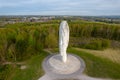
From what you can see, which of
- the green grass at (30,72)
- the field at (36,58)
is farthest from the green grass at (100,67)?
the green grass at (30,72)

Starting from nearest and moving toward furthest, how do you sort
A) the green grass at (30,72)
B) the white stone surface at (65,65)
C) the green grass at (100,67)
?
the green grass at (30,72) < the green grass at (100,67) < the white stone surface at (65,65)

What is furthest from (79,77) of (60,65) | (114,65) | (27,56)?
(27,56)

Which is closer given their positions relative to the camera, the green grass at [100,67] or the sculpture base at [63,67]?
the sculpture base at [63,67]

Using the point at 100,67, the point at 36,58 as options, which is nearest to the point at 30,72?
the point at 36,58

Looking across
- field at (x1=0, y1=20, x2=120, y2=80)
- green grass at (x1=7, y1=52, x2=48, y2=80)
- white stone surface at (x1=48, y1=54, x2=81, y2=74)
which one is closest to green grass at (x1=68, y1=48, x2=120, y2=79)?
field at (x1=0, y1=20, x2=120, y2=80)

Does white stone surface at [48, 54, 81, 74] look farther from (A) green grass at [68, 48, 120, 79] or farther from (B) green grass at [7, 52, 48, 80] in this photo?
(B) green grass at [7, 52, 48, 80]

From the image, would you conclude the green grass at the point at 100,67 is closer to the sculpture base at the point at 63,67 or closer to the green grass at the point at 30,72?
the sculpture base at the point at 63,67
